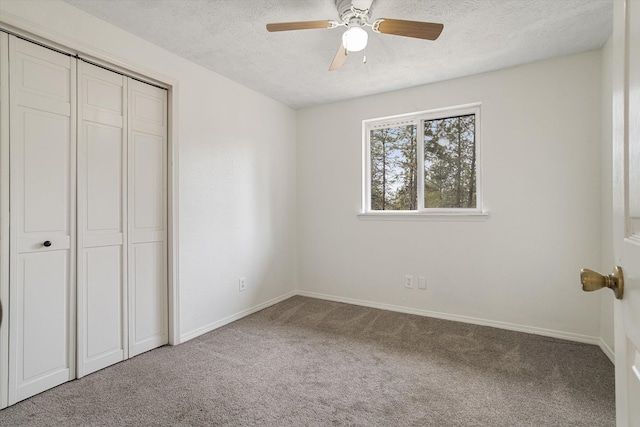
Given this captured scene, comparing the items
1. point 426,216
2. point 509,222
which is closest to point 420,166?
Result: point 426,216

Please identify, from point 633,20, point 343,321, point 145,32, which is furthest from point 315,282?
point 633,20

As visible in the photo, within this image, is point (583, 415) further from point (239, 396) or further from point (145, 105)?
point (145, 105)

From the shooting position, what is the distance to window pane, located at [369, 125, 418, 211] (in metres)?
3.45

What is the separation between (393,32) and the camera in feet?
6.23

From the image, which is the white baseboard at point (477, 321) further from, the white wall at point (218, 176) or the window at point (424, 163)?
the window at point (424, 163)

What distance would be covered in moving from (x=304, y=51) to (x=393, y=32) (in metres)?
0.90

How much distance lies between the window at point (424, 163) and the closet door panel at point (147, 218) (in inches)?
85.3

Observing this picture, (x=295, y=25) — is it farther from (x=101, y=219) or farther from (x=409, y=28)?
(x=101, y=219)

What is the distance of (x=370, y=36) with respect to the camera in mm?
2340

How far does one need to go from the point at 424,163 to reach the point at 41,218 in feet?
10.6

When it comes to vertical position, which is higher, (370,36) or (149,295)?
(370,36)

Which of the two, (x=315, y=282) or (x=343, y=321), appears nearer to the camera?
(x=343, y=321)

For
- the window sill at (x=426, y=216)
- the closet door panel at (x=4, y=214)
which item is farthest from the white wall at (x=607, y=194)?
the closet door panel at (x=4, y=214)

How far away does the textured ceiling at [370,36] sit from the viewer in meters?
1.99
